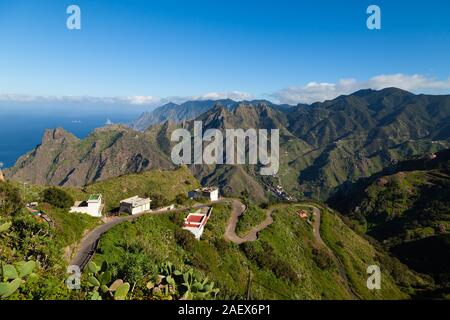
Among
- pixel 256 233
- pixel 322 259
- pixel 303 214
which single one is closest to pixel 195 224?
pixel 256 233

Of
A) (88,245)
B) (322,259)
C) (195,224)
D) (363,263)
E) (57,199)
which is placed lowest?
(363,263)

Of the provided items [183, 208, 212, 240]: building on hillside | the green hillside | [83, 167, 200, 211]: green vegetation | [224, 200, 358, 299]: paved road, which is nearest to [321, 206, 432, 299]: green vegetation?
the green hillside

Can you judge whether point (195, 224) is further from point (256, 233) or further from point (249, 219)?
point (249, 219)

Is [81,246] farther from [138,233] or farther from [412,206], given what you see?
[412,206]

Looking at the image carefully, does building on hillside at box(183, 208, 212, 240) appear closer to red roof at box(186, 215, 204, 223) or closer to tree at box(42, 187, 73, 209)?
red roof at box(186, 215, 204, 223)

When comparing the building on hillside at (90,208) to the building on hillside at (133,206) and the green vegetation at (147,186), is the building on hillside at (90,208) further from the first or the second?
the green vegetation at (147,186)
